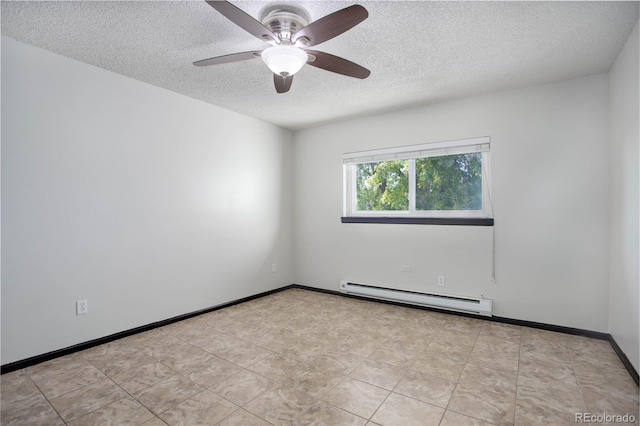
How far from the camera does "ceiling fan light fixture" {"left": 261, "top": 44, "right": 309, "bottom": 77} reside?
1.84 m

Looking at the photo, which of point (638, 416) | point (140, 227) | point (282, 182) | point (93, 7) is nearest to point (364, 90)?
point (282, 182)

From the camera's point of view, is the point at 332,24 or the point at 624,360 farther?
the point at 624,360

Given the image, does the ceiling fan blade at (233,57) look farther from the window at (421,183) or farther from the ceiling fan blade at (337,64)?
the window at (421,183)

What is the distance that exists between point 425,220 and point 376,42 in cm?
199

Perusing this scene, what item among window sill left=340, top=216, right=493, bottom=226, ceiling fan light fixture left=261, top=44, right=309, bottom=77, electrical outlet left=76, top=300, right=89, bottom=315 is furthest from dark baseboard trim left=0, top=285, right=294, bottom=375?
ceiling fan light fixture left=261, top=44, right=309, bottom=77

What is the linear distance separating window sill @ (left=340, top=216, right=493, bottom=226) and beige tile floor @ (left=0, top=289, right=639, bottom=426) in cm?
100

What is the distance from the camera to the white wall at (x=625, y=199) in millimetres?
2082

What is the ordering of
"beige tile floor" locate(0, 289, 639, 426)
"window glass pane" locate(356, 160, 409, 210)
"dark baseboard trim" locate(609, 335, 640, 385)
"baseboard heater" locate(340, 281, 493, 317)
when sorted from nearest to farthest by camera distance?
"beige tile floor" locate(0, 289, 639, 426)
"dark baseboard trim" locate(609, 335, 640, 385)
"baseboard heater" locate(340, 281, 493, 317)
"window glass pane" locate(356, 160, 409, 210)

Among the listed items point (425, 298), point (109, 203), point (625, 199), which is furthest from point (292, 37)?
point (425, 298)

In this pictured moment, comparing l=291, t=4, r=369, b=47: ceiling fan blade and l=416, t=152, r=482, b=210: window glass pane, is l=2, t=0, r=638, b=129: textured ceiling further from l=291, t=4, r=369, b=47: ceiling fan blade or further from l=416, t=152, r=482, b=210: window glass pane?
l=416, t=152, r=482, b=210: window glass pane

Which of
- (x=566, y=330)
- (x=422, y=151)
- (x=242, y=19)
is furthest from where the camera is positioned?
(x=422, y=151)

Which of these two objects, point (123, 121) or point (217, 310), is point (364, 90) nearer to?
point (123, 121)

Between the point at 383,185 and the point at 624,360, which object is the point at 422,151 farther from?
the point at 624,360

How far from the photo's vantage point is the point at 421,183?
371cm
